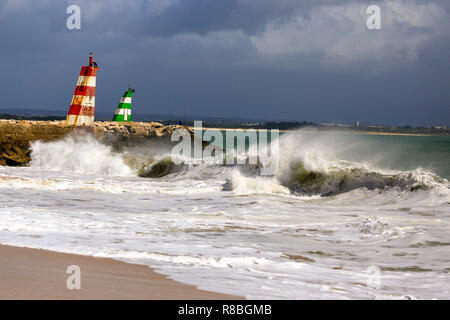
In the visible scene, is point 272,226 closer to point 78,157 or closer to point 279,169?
point 279,169

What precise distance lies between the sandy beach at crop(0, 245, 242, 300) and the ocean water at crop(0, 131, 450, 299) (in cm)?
25

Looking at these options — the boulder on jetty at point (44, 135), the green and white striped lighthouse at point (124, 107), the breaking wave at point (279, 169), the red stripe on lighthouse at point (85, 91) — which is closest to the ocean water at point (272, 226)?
the breaking wave at point (279, 169)

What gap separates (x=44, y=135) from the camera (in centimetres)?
2322

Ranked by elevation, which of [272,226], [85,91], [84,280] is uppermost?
[85,91]

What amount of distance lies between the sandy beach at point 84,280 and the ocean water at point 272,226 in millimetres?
252

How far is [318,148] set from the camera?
17.3 metres

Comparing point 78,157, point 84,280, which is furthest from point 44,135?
point 84,280

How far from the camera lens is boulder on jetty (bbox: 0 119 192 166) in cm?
2234

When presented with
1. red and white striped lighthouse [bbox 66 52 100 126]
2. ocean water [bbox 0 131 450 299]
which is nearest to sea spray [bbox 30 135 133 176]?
red and white striped lighthouse [bbox 66 52 100 126]

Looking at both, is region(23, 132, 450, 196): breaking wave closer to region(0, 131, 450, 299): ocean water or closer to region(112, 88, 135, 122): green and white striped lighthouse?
region(0, 131, 450, 299): ocean water

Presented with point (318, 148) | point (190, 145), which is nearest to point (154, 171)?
point (190, 145)

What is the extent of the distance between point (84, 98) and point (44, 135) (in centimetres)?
225

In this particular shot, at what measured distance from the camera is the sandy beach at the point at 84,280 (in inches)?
166

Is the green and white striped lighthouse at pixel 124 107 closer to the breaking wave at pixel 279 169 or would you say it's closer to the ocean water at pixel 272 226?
the breaking wave at pixel 279 169
